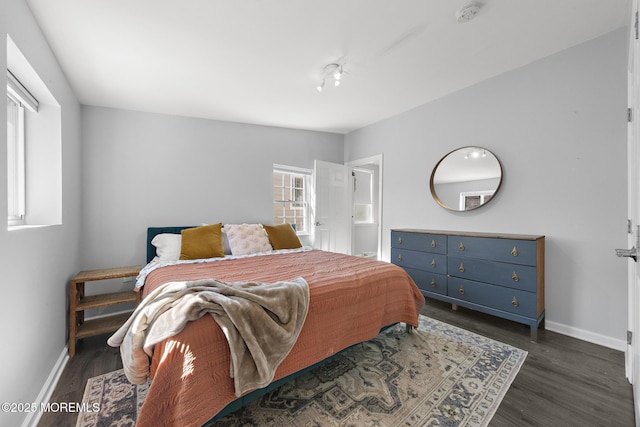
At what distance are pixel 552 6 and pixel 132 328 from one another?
11.0 ft

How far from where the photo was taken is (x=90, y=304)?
2.38 meters

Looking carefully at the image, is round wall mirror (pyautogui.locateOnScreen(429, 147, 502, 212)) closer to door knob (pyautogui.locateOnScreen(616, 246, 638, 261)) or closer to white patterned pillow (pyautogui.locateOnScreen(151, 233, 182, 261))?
door knob (pyautogui.locateOnScreen(616, 246, 638, 261))

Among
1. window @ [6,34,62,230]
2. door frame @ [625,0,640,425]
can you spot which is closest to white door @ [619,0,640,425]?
door frame @ [625,0,640,425]

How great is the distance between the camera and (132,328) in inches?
51.8

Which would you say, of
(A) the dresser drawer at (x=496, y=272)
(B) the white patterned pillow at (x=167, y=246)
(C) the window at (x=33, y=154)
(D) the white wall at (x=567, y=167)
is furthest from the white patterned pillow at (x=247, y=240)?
(D) the white wall at (x=567, y=167)

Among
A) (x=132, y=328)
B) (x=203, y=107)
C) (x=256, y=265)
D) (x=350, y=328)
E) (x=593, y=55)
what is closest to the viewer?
(x=132, y=328)

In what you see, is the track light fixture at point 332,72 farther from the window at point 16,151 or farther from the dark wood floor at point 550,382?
the dark wood floor at point 550,382

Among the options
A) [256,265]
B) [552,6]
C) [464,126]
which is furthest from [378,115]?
[256,265]

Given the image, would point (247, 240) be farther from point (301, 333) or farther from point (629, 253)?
point (629, 253)

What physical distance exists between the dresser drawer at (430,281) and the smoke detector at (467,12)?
7.96 ft

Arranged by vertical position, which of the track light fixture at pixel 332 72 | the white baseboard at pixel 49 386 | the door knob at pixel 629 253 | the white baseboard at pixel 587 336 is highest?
the track light fixture at pixel 332 72

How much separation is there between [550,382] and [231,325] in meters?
2.15

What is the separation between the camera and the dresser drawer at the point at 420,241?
3.06 m

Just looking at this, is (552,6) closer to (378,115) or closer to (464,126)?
(464,126)
